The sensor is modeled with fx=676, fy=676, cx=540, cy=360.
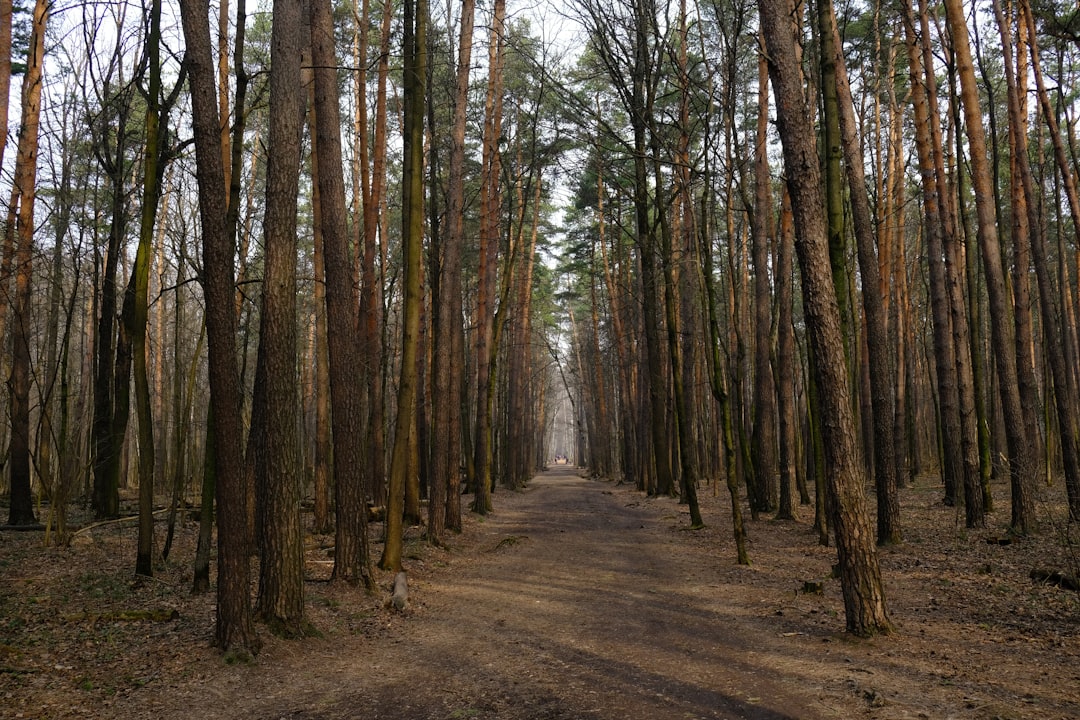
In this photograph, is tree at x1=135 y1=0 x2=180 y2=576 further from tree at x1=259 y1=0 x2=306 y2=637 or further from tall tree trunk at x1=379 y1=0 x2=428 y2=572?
tall tree trunk at x1=379 y1=0 x2=428 y2=572

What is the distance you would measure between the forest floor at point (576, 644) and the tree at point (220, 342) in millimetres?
396


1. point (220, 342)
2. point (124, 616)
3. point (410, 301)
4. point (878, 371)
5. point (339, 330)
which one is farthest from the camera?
point (878, 371)

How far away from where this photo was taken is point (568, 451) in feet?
478

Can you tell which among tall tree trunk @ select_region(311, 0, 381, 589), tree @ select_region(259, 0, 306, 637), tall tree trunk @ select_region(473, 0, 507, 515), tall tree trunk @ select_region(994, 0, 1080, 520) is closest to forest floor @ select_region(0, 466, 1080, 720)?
tree @ select_region(259, 0, 306, 637)

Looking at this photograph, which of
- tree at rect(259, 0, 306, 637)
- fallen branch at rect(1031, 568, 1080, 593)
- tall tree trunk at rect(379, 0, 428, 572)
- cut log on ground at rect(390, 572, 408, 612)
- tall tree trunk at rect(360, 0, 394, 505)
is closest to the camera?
tree at rect(259, 0, 306, 637)

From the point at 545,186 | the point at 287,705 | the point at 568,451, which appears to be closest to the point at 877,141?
the point at 545,186

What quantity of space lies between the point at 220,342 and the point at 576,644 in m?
3.90

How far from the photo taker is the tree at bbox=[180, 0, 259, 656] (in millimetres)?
5371

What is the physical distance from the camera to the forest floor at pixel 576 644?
436 centimetres

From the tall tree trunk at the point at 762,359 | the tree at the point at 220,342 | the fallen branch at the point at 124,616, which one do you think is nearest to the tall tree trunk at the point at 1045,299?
the tall tree trunk at the point at 762,359

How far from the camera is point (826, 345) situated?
5934 mm

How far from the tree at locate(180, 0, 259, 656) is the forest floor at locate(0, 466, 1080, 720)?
396mm

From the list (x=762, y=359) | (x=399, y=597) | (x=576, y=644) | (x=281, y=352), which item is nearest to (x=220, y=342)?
(x=281, y=352)

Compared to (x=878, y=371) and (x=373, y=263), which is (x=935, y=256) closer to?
(x=878, y=371)
